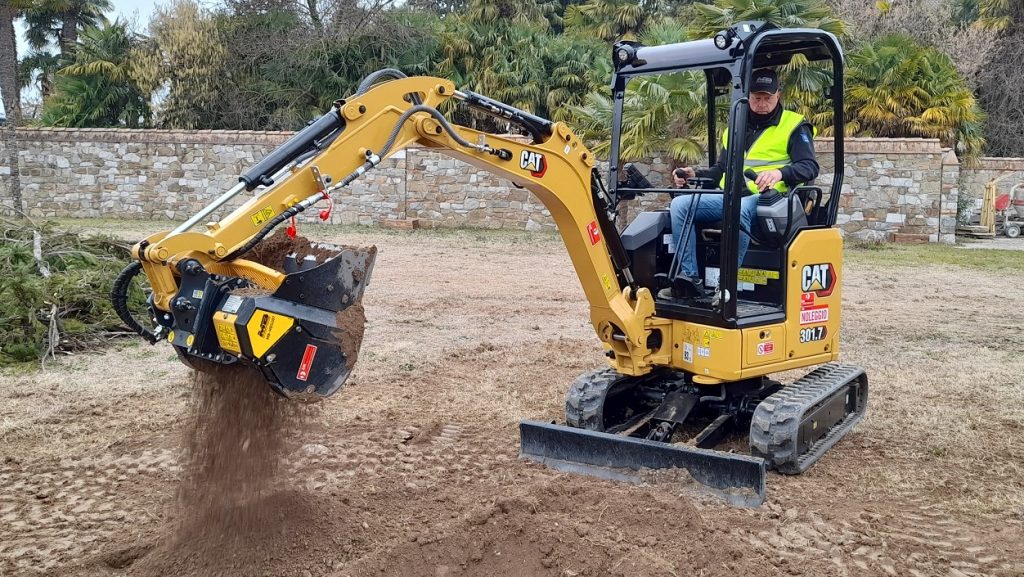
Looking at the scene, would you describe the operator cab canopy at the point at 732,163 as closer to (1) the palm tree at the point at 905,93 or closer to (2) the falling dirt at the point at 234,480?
(2) the falling dirt at the point at 234,480

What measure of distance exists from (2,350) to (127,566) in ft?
15.1

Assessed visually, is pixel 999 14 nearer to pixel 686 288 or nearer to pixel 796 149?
pixel 796 149

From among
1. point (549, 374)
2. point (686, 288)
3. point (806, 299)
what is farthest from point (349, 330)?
point (549, 374)

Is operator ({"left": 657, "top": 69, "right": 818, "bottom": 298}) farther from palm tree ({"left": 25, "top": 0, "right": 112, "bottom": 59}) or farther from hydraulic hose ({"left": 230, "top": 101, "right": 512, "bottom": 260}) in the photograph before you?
palm tree ({"left": 25, "top": 0, "right": 112, "bottom": 59})

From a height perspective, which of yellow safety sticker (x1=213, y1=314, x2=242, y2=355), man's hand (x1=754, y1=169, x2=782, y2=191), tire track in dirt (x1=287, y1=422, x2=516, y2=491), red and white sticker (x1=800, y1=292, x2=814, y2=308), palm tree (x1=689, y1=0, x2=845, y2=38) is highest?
palm tree (x1=689, y1=0, x2=845, y2=38)

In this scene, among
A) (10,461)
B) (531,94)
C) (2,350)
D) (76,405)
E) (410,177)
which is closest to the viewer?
(10,461)

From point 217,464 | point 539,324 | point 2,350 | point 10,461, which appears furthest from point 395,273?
point 217,464

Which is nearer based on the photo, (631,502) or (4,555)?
(4,555)

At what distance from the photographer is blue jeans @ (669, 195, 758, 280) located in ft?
17.0

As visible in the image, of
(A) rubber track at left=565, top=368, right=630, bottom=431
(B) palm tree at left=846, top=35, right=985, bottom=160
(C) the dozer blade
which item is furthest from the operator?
(B) palm tree at left=846, top=35, right=985, bottom=160

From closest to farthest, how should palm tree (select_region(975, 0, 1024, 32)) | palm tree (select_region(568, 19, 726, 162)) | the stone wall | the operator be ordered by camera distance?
1. the operator
2. palm tree (select_region(568, 19, 726, 162))
3. the stone wall
4. palm tree (select_region(975, 0, 1024, 32))

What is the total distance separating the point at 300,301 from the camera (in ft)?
12.8

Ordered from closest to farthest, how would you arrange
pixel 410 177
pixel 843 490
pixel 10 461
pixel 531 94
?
pixel 843 490 < pixel 10 461 < pixel 410 177 < pixel 531 94

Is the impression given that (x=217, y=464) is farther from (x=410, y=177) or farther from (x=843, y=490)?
(x=410, y=177)
